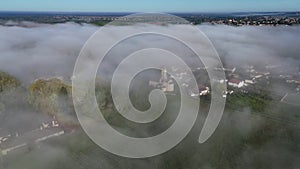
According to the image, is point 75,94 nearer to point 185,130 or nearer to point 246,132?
point 185,130

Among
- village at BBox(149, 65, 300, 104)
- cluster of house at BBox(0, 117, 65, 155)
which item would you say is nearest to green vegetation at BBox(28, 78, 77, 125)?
cluster of house at BBox(0, 117, 65, 155)

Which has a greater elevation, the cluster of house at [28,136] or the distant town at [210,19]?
the distant town at [210,19]

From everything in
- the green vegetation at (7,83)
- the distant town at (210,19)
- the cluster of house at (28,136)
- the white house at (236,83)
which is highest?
the distant town at (210,19)

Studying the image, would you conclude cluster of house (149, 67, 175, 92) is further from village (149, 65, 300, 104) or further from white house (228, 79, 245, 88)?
white house (228, 79, 245, 88)

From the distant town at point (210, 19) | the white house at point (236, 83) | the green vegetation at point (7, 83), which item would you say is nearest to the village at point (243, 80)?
the white house at point (236, 83)

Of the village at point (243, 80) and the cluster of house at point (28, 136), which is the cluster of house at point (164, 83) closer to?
the village at point (243, 80)

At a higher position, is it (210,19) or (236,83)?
(210,19)

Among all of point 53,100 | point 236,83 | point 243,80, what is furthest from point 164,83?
point 53,100

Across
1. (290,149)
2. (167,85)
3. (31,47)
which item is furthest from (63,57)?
(290,149)

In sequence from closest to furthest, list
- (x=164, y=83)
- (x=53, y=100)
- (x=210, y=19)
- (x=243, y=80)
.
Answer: (x=53, y=100)
(x=164, y=83)
(x=243, y=80)
(x=210, y=19)

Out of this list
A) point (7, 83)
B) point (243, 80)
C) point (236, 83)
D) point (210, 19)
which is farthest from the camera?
point (210, 19)

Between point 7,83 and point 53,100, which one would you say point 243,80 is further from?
point 7,83
